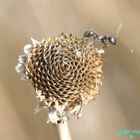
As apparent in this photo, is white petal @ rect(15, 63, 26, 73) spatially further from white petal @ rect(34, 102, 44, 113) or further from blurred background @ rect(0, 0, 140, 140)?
blurred background @ rect(0, 0, 140, 140)

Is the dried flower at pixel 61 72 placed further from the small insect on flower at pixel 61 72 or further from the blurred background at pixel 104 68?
the blurred background at pixel 104 68

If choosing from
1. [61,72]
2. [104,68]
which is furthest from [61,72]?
[104,68]

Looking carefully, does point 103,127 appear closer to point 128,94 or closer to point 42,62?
point 128,94

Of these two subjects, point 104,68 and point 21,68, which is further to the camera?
point 104,68

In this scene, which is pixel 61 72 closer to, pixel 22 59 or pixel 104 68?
pixel 22 59

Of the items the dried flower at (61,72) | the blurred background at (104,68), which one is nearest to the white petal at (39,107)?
the dried flower at (61,72)

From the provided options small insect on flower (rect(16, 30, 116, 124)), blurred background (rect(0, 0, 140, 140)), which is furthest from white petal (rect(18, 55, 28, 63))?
blurred background (rect(0, 0, 140, 140))

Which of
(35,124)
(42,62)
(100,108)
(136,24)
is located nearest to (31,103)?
(35,124)
